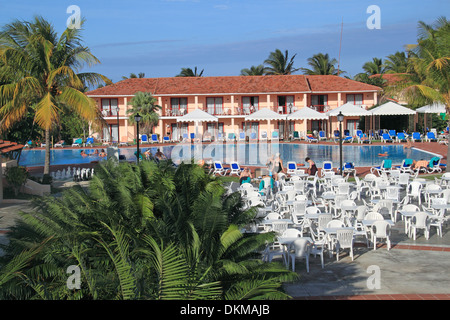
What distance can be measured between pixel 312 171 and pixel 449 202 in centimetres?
701

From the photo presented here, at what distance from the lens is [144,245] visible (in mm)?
5832

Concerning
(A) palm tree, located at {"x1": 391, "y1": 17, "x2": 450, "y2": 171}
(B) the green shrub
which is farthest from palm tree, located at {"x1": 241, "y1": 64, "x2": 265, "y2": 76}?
(B) the green shrub

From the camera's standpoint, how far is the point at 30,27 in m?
19.7

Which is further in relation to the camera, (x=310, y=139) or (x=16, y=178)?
(x=310, y=139)

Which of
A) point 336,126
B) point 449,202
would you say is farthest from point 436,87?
point 336,126

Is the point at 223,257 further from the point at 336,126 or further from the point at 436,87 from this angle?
the point at 336,126

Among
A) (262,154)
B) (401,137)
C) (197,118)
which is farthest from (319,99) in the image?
(262,154)

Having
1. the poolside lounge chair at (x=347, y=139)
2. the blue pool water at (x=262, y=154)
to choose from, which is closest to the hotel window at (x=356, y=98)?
the poolside lounge chair at (x=347, y=139)

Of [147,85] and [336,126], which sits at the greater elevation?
[147,85]

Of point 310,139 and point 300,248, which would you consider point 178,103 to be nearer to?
point 310,139

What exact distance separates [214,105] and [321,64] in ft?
48.5

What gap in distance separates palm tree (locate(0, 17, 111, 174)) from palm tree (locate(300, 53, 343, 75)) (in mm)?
39314

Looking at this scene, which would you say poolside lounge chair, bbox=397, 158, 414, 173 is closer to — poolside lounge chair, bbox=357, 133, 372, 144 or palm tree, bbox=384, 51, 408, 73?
poolside lounge chair, bbox=357, 133, 372, 144
